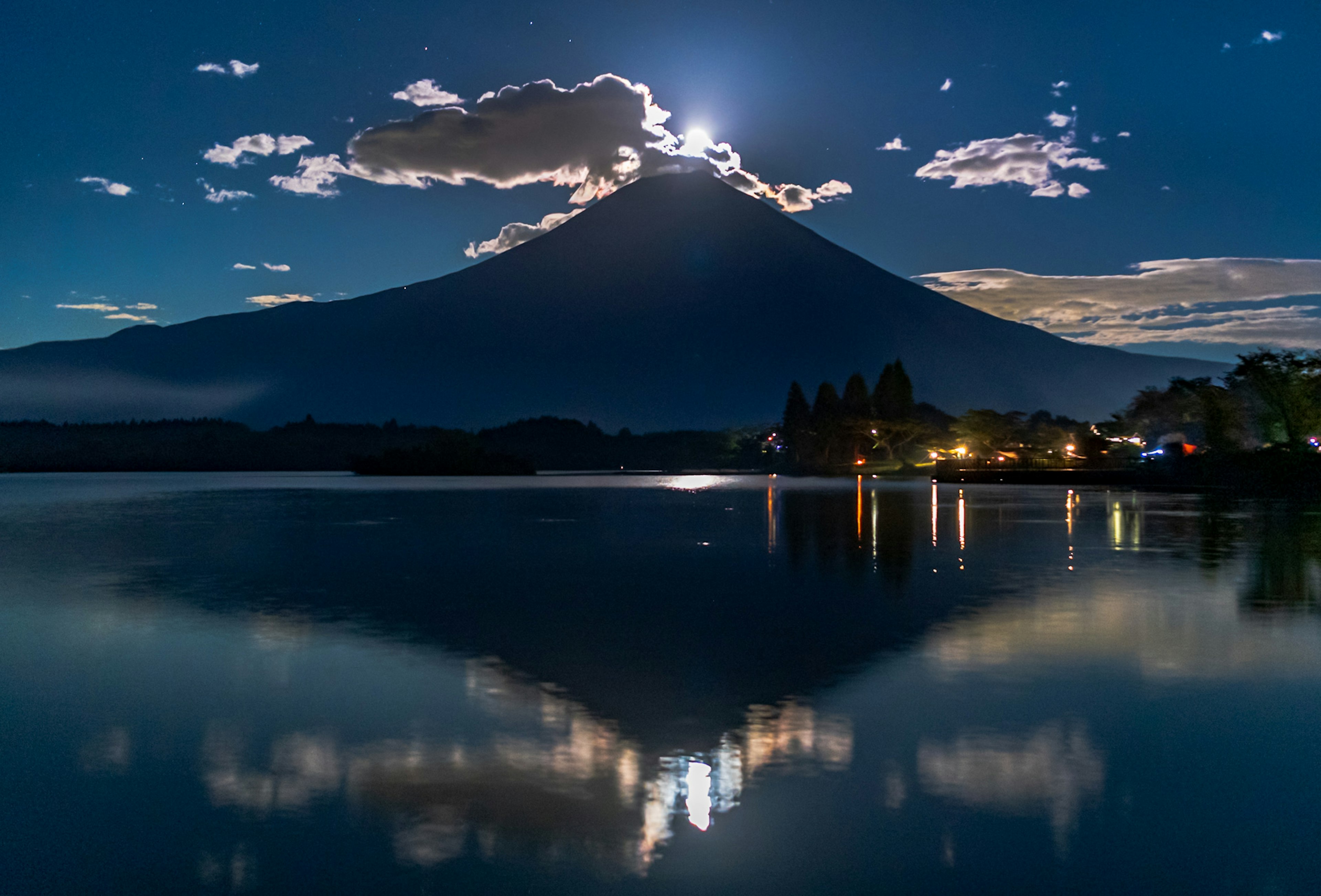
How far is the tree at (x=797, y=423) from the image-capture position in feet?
497

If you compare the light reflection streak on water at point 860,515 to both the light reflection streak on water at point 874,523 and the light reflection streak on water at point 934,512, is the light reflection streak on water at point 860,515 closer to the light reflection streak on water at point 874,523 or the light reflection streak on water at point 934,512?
the light reflection streak on water at point 874,523

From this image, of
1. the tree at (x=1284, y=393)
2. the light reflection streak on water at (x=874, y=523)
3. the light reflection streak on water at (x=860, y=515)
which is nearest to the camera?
the light reflection streak on water at (x=874, y=523)

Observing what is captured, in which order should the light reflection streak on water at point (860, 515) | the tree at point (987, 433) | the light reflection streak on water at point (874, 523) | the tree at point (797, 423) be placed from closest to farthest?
the light reflection streak on water at point (874, 523) → the light reflection streak on water at point (860, 515) → the tree at point (987, 433) → the tree at point (797, 423)

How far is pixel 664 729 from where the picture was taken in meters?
7.60

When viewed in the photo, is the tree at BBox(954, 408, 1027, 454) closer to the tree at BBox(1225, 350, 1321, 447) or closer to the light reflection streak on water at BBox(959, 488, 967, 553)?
the tree at BBox(1225, 350, 1321, 447)

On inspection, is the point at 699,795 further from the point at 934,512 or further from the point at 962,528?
the point at 934,512

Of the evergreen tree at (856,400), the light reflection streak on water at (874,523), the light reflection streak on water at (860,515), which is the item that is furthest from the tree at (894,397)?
the light reflection streak on water at (874,523)

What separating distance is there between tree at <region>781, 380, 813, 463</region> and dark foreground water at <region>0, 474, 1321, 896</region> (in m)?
132

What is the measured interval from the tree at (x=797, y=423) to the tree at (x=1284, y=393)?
8555cm

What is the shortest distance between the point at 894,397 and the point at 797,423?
69.3ft

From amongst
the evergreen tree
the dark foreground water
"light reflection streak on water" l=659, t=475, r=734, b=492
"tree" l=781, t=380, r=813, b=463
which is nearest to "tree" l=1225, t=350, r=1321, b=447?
"light reflection streak on water" l=659, t=475, r=734, b=492

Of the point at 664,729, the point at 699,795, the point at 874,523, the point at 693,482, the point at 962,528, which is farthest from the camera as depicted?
the point at 693,482

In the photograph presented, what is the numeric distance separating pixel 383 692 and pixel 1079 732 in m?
5.73

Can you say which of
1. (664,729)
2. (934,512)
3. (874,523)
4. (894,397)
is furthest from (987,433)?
(664,729)
